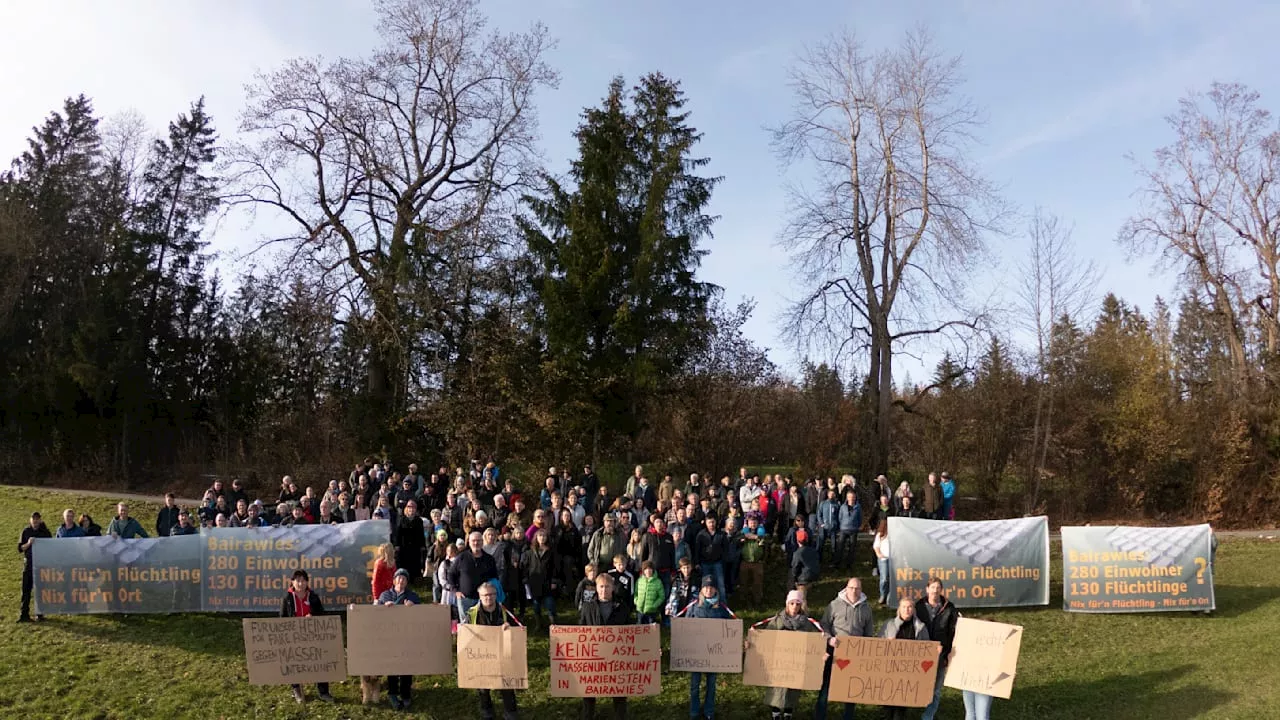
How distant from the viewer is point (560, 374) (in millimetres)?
24109

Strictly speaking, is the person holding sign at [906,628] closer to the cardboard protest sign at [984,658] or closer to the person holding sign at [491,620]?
the cardboard protest sign at [984,658]

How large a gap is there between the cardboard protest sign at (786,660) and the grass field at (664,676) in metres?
1.08

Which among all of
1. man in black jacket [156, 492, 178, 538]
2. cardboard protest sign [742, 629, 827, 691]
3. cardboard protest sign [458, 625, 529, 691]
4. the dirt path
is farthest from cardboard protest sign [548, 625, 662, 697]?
the dirt path

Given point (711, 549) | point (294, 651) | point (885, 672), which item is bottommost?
point (885, 672)

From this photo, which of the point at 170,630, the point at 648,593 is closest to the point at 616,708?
the point at 648,593

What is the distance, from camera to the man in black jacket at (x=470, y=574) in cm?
1179

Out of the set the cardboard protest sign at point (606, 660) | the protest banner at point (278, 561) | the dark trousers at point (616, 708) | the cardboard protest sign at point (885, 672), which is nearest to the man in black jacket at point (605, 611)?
the dark trousers at point (616, 708)

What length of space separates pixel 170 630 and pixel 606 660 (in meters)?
7.57

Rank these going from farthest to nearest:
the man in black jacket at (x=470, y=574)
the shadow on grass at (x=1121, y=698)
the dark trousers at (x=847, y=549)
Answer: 1. the dark trousers at (x=847, y=549)
2. the man in black jacket at (x=470, y=574)
3. the shadow on grass at (x=1121, y=698)

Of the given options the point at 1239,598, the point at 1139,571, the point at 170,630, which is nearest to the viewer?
the point at 170,630

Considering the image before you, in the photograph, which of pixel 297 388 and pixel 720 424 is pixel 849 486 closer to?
pixel 720 424

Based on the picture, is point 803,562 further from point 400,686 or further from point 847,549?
point 400,686

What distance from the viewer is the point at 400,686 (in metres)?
10.8

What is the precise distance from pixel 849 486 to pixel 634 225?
11.7 m
